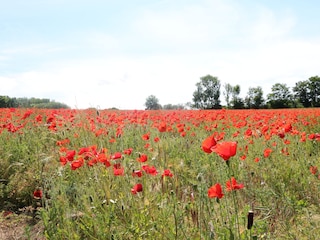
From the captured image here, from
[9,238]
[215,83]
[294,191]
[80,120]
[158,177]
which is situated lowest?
[9,238]

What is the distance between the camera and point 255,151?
163 inches

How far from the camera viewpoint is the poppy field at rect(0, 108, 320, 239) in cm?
211

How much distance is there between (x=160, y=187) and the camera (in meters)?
2.78

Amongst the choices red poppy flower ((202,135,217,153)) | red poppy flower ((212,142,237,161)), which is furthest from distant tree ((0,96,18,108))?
red poppy flower ((212,142,237,161))

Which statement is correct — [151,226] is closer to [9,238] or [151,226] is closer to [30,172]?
[9,238]

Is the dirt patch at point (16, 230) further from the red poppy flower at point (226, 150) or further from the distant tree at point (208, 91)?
the distant tree at point (208, 91)

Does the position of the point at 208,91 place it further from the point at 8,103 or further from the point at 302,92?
the point at 8,103

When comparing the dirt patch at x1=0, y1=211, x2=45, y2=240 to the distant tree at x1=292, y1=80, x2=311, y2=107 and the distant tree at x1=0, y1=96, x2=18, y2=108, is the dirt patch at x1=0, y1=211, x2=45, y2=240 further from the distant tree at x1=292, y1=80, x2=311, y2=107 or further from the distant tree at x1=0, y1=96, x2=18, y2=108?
the distant tree at x1=292, y1=80, x2=311, y2=107

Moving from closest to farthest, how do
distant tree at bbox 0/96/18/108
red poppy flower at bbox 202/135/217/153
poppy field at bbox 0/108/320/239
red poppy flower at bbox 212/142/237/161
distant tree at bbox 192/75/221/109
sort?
red poppy flower at bbox 212/142/237/161
red poppy flower at bbox 202/135/217/153
poppy field at bbox 0/108/320/239
distant tree at bbox 0/96/18/108
distant tree at bbox 192/75/221/109

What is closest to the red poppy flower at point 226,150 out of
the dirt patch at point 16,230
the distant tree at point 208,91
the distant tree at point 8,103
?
the dirt patch at point 16,230

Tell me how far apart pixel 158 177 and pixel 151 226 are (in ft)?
2.28

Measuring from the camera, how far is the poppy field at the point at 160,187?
2.11 m

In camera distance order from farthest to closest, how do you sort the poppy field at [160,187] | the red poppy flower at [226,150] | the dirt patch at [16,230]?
the dirt patch at [16,230] → the poppy field at [160,187] → the red poppy flower at [226,150]

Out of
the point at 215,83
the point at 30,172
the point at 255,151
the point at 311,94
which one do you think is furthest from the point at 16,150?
the point at 215,83
